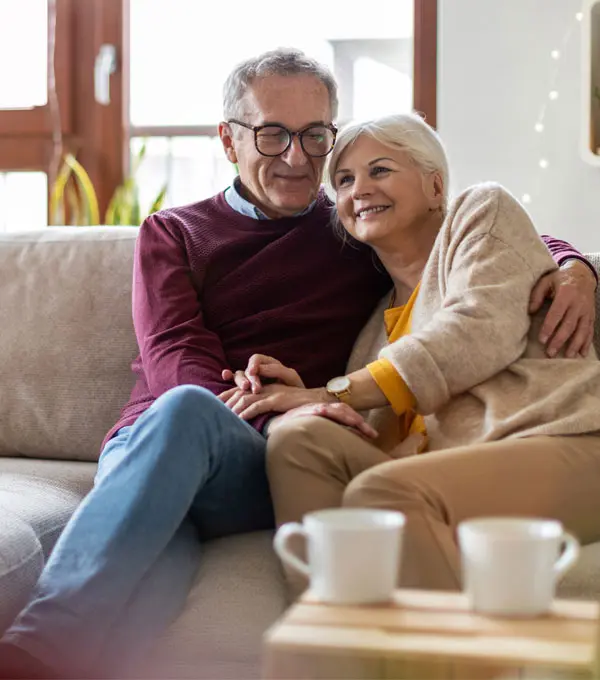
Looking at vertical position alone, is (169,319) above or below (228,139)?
below

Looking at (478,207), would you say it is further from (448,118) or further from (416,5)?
(416,5)

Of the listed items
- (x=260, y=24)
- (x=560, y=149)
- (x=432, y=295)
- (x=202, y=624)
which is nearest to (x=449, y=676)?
(x=202, y=624)

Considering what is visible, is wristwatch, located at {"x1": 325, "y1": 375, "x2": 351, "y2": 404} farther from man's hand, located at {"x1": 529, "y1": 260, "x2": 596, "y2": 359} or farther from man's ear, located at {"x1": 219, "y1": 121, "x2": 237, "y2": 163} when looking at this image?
man's ear, located at {"x1": 219, "y1": 121, "x2": 237, "y2": 163}

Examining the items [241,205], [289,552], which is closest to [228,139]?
[241,205]

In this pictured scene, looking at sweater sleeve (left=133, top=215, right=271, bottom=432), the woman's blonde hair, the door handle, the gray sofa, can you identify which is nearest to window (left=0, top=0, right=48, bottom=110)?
the door handle

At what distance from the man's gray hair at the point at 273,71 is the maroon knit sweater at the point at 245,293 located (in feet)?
0.74

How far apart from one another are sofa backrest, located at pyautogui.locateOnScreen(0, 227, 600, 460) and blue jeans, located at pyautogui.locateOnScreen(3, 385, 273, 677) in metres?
0.67

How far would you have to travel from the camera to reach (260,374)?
1.84m

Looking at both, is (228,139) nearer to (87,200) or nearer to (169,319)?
(169,319)

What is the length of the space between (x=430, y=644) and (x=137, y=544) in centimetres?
66

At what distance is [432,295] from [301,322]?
1.01 ft

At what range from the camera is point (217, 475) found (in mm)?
1566

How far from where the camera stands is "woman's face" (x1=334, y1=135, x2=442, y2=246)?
1.92 m

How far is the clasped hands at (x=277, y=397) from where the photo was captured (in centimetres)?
164
